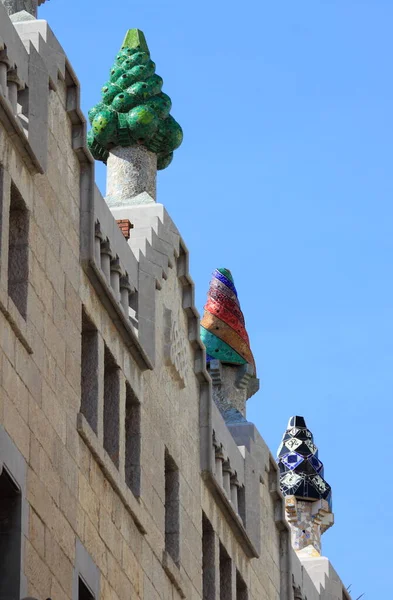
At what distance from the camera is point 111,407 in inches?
1051

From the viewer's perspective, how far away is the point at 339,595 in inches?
1515

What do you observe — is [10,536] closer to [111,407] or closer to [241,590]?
[111,407]

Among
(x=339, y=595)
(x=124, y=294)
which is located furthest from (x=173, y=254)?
(x=339, y=595)

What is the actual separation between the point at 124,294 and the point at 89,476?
11.4 feet

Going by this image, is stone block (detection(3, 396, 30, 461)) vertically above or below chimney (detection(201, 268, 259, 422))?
below

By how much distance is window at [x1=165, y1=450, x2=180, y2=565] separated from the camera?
28.7 m

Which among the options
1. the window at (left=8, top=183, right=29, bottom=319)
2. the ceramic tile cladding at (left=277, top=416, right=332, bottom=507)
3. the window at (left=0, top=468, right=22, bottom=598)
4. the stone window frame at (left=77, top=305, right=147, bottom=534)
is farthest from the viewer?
the ceramic tile cladding at (left=277, top=416, right=332, bottom=507)

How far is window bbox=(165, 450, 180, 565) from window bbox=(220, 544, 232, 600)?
270 cm

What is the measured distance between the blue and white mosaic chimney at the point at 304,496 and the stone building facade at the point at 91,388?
6747 mm

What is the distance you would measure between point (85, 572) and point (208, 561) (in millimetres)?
6461

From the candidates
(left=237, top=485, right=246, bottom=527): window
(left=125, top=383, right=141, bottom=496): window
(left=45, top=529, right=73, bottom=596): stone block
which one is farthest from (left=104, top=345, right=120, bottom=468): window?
(left=237, top=485, right=246, bottom=527): window

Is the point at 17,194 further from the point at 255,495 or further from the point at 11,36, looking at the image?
the point at 255,495

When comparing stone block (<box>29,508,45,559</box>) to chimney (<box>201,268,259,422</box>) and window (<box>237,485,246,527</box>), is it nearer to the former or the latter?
window (<box>237,485,246,527</box>)

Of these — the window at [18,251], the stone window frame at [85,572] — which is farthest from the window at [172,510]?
the window at [18,251]
